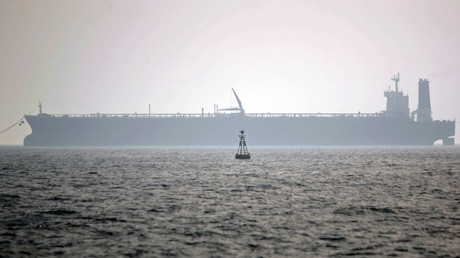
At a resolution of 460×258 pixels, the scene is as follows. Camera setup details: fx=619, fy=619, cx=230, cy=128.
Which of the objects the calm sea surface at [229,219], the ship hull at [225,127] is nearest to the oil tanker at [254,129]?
the ship hull at [225,127]

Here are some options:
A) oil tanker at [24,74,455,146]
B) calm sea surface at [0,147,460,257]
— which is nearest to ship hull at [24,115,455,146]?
oil tanker at [24,74,455,146]

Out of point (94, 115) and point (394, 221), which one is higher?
point (94, 115)

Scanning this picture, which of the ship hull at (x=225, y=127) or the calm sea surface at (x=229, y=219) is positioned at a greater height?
the ship hull at (x=225, y=127)

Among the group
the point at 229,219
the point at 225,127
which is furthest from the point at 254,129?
the point at 229,219

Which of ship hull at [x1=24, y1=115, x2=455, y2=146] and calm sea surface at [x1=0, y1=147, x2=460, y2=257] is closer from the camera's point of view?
calm sea surface at [x1=0, y1=147, x2=460, y2=257]

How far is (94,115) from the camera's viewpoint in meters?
171

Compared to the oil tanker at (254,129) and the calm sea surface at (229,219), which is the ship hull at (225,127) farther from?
the calm sea surface at (229,219)

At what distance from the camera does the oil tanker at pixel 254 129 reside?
168 meters

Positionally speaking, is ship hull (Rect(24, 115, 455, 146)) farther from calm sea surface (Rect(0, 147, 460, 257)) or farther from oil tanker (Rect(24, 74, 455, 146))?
calm sea surface (Rect(0, 147, 460, 257))

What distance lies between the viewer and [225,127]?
568 feet

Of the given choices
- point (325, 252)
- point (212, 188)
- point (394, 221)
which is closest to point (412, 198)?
point (394, 221)

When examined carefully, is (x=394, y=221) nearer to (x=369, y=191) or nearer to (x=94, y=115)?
(x=369, y=191)

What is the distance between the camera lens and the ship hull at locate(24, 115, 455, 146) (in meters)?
168

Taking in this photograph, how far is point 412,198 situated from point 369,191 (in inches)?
171
